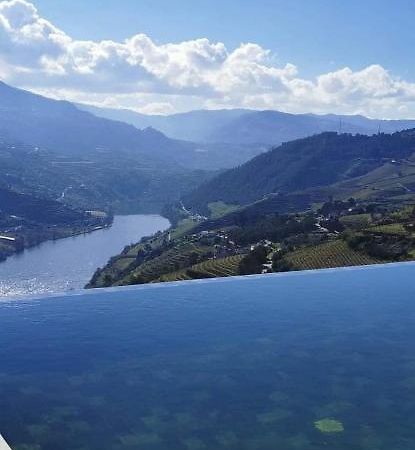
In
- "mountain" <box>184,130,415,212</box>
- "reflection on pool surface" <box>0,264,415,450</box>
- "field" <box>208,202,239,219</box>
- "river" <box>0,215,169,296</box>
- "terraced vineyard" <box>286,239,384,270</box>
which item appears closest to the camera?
"reflection on pool surface" <box>0,264,415,450</box>

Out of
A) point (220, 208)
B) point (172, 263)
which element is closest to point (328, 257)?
point (172, 263)

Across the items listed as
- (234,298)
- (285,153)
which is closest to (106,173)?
(285,153)

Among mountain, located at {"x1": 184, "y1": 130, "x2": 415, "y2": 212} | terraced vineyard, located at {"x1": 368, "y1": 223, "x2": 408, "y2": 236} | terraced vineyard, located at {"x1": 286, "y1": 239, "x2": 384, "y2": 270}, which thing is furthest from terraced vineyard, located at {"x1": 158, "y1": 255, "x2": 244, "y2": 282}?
mountain, located at {"x1": 184, "y1": 130, "x2": 415, "y2": 212}

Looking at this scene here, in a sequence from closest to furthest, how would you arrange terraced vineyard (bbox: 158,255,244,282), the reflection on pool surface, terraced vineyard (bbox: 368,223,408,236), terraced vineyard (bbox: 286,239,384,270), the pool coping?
the reflection on pool surface → the pool coping → terraced vineyard (bbox: 286,239,384,270) → terraced vineyard (bbox: 158,255,244,282) → terraced vineyard (bbox: 368,223,408,236)

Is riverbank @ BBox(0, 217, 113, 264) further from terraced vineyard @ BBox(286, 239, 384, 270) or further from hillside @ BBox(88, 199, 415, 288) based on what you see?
terraced vineyard @ BBox(286, 239, 384, 270)

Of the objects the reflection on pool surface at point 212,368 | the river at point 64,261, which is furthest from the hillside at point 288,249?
the reflection on pool surface at point 212,368

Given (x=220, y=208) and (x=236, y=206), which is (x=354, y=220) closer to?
(x=220, y=208)

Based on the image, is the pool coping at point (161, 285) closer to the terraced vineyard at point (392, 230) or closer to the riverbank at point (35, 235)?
the terraced vineyard at point (392, 230)
